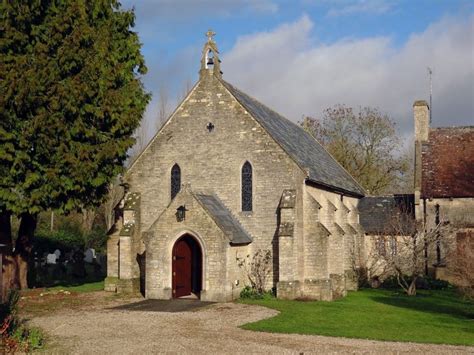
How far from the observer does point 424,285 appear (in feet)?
112

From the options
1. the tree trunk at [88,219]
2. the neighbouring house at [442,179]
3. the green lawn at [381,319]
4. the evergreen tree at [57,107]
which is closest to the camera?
the green lawn at [381,319]

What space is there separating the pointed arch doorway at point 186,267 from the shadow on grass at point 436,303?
877 centimetres

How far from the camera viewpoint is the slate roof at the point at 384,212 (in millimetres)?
37781

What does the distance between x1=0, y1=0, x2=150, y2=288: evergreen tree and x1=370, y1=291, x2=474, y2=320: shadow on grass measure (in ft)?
47.3

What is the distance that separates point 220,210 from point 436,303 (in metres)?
11.0

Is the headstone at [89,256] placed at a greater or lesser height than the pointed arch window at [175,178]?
lesser

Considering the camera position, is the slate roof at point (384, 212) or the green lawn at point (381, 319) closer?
the green lawn at point (381, 319)

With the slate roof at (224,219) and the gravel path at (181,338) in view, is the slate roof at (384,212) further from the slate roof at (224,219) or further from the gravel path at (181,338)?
the gravel path at (181,338)

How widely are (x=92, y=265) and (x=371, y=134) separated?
30.6m

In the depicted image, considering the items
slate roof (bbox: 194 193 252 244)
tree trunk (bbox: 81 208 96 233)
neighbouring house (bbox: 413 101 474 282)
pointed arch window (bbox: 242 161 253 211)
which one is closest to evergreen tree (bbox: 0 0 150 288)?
slate roof (bbox: 194 193 252 244)

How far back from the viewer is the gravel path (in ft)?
50.3

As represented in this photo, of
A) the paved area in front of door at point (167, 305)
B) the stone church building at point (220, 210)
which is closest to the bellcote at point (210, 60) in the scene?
the stone church building at point (220, 210)

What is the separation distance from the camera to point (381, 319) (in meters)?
21.1

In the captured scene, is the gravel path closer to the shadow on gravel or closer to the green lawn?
the green lawn
